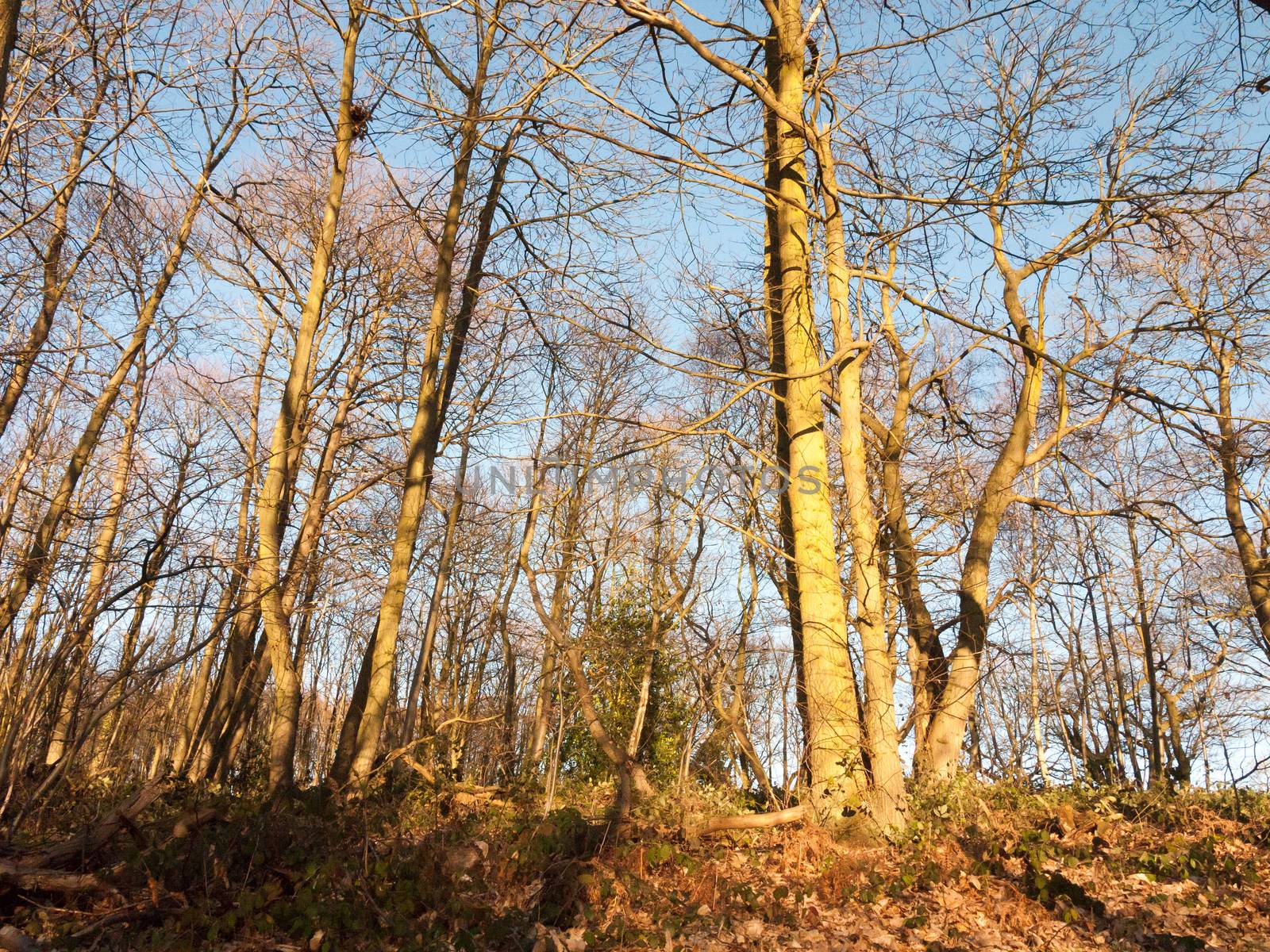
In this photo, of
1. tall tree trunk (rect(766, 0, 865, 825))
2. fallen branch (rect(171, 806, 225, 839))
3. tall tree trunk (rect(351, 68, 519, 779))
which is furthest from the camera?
tall tree trunk (rect(351, 68, 519, 779))

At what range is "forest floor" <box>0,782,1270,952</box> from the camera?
4125 millimetres

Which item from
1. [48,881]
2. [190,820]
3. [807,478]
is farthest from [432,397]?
[48,881]

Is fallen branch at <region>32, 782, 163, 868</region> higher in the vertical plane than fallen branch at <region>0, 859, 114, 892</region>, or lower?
higher

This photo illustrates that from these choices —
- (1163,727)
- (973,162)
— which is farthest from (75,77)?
(1163,727)

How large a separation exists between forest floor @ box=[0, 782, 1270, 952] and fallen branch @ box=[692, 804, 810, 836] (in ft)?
0.25

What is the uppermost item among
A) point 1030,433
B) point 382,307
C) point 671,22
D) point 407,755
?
point 382,307

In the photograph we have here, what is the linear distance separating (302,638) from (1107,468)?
13475 millimetres

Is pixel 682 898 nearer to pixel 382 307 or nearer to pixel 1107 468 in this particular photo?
pixel 382 307

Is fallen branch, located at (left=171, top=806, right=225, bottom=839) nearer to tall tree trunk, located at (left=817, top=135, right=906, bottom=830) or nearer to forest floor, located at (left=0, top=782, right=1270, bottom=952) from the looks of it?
forest floor, located at (left=0, top=782, right=1270, bottom=952)

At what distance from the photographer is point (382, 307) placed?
12891 mm

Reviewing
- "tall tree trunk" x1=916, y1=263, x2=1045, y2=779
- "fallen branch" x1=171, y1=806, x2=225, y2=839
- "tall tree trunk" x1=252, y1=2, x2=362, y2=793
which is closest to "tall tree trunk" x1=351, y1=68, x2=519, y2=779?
"tall tree trunk" x1=252, y1=2, x2=362, y2=793

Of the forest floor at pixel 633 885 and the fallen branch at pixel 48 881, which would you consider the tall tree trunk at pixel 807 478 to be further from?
the fallen branch at pixel 48 881

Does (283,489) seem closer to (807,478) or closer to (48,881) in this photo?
(48,881)

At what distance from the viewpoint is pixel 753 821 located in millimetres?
6012
